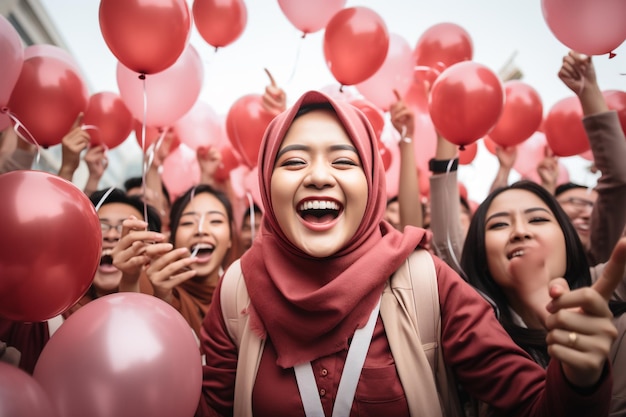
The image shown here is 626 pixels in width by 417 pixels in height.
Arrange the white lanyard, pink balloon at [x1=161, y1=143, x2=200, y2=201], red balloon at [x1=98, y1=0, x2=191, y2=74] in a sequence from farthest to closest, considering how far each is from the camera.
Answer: pink balloon at [x1=161, y1=143, x2=200, y2=201]
red balloon at [x1=98, y1=0, x2=191, y2=74]
the white lanyard

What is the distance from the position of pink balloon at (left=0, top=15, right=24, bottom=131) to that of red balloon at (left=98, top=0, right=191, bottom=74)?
0.40 m

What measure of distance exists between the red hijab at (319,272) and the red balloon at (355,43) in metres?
1.10

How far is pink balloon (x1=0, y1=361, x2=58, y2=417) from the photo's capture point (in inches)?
42.7

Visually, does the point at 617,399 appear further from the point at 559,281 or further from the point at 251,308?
the point at 251,308

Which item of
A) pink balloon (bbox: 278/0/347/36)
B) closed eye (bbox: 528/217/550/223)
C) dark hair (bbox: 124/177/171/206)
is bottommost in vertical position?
dark hair (bbox: 124/177/171/206)

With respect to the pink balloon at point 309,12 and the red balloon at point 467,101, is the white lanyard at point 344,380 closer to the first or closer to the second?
the red balloon at point 467,101

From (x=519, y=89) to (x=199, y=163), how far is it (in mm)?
2634

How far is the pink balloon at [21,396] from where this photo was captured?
3.56 feet

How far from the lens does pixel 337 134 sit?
1747 mm

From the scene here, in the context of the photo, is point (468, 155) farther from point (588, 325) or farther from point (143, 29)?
point (588, 325)

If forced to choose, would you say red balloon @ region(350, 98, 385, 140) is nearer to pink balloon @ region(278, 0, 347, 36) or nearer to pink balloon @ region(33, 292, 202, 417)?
pink balloon @ region(278, 0, 347, 36)

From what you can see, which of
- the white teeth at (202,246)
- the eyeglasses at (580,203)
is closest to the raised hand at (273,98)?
the white teeth at (202,246)

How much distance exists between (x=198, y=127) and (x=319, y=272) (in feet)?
8.34

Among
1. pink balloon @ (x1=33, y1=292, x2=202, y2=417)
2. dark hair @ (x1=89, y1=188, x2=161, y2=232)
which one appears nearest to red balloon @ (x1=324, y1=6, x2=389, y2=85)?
dark hair @ (x1=89, y1=188, x2=161, y2=232)
